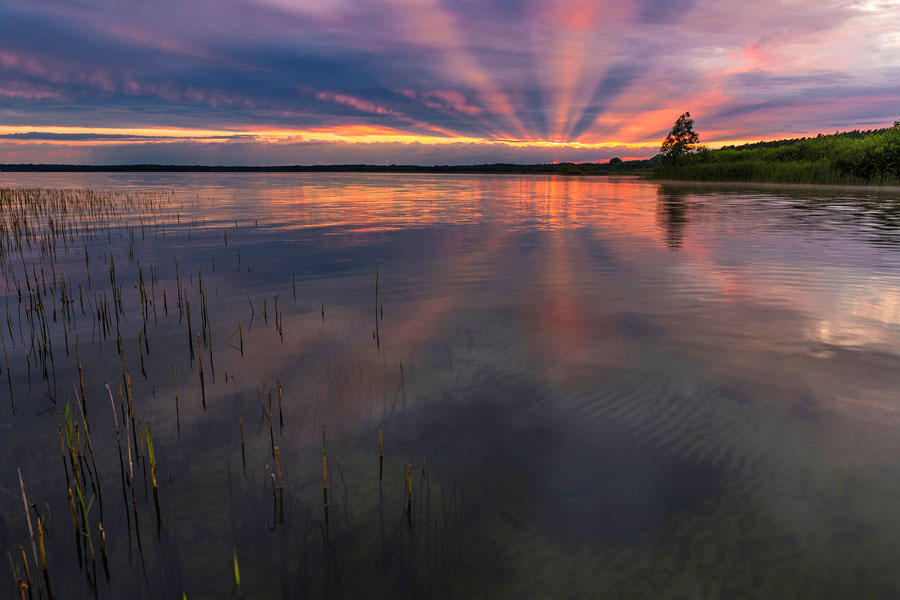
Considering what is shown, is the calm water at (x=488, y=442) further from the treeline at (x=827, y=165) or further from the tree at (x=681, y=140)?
the tree at (x=681, y=140)

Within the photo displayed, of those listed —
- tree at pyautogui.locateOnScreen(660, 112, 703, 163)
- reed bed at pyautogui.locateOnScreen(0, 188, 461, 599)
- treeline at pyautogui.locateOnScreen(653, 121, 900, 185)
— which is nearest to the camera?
reed bed at pyautogui.locateOnScreen(0, 188, 461, 599)

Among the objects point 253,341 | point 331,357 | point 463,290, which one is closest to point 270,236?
point 463,290

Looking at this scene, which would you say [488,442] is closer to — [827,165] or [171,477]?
[171,477]

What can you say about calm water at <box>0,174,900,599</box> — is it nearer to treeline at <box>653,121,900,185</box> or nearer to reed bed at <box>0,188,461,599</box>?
reed bed at <box>0,188,461,599</box>

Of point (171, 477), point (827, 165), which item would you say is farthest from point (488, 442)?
point (827, 165)

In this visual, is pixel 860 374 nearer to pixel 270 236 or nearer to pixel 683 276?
pixel 683 276

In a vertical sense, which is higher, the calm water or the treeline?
the treeline

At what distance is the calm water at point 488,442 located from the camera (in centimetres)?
379

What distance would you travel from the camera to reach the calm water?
3.79m

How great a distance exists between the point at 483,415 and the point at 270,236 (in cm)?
1976

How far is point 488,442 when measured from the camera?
5523 mm

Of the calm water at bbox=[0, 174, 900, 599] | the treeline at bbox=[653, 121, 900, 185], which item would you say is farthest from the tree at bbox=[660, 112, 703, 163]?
the calm water at bbox=[0, 174, 900, 599]

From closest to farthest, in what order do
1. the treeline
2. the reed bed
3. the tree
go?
the reed bed, the treeline, the tree

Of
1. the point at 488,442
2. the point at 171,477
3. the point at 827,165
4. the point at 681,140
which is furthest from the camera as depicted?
the point at 681,140
